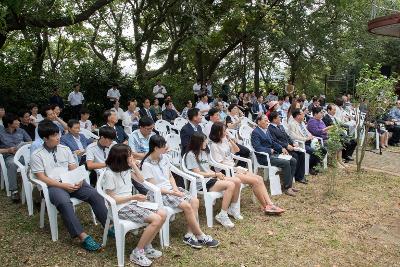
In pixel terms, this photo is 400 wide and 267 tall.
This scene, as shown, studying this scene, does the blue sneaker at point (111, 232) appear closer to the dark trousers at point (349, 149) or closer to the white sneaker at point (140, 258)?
the white sneaker at point (140, 258)

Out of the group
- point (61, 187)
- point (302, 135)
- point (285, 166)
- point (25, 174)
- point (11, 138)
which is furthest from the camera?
point (302, 135)

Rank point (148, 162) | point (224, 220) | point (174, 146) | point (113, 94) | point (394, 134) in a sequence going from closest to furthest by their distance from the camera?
point (148, 162), point (224, 220), point (174, 146), point (394, 134), point (113, 94)

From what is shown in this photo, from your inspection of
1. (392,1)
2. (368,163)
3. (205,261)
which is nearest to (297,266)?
(205,261)

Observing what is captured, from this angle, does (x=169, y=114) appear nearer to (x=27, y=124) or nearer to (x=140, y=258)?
(x=27, y=124)

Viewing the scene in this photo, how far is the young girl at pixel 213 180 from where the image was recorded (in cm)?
465

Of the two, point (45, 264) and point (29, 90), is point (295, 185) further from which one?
point (29, 90)

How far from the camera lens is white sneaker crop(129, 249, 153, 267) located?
3.54m

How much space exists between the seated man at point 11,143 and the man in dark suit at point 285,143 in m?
3.73

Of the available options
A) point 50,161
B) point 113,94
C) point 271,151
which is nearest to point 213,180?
point 271,151

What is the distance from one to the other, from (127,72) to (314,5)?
788cm

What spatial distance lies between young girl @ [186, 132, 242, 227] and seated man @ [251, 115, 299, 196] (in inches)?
52.9

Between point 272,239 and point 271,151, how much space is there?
1.93 meters

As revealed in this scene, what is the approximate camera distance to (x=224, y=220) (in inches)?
181

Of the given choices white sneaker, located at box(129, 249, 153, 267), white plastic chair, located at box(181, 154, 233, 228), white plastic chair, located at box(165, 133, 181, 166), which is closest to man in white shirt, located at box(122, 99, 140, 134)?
white plastic chair, located at box(165, 133, 181, 166)
